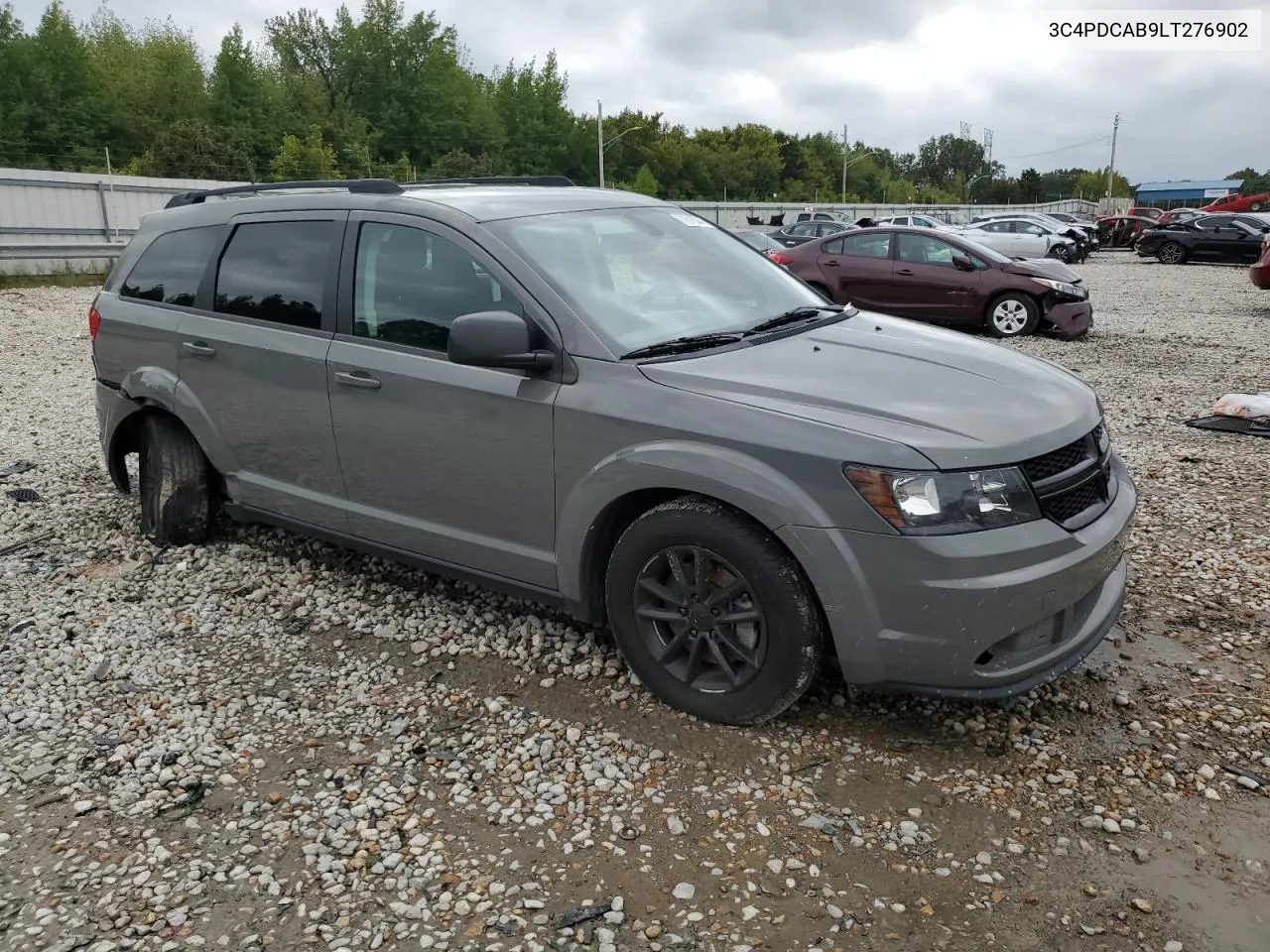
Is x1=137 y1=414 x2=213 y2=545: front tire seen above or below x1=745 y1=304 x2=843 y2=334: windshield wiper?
below

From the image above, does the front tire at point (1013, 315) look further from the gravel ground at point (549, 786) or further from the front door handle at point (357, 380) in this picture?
the front door handle at point (357, 380)

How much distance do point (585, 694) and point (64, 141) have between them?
63186 millimetres

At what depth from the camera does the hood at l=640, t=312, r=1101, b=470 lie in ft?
10.2

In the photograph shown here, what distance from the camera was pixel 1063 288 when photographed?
43.1 ft

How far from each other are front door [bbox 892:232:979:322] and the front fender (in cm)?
1084

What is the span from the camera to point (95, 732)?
363cm

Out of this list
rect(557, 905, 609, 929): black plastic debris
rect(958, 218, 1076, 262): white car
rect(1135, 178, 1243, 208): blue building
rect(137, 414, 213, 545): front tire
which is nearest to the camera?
rect(557, 905, 609, 929): black plastic debris

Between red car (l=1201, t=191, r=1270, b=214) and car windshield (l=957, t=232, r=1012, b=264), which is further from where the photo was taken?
red car (l=1201, t=191, r=1270, b=214)

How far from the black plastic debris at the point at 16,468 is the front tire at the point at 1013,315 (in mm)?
11121

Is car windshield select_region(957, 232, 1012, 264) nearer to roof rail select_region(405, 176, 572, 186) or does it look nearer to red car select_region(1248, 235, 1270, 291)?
red car select_region(1248, 235, 1270, 291)

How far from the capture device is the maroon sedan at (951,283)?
13.1 m

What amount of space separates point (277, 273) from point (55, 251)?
67.6 feet

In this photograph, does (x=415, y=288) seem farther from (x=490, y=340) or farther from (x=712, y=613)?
(x=712, y=613)

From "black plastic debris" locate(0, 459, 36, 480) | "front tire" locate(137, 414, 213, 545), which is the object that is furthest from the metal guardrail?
"front tire" locate(137, 414, 213, 545)
